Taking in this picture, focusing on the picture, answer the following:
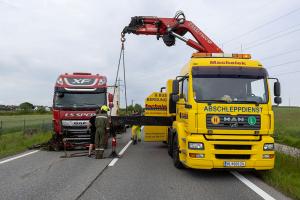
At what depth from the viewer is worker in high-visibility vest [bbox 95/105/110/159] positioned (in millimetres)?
13250

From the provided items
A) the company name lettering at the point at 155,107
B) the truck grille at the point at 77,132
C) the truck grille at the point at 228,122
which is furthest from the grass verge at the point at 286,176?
the truck grille at the point at 77,132

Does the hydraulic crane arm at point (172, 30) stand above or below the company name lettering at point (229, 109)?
above

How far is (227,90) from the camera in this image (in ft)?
31.8

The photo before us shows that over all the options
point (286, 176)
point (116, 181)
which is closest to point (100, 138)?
point (116, 181)

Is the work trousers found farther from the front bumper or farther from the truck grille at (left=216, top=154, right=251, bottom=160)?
the truck grille at (left=216, top=154, right=251, bottom=160)

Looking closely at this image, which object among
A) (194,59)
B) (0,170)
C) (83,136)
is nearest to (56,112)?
(83,136)

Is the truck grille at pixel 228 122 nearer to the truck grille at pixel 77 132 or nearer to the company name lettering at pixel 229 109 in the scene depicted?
the company name lettering at pixel 229 109

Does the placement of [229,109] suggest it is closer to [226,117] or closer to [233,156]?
[226,117]

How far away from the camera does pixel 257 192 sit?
7.57 m

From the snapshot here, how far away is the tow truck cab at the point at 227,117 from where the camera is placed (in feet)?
29.8

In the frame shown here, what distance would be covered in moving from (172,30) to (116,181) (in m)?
8.24

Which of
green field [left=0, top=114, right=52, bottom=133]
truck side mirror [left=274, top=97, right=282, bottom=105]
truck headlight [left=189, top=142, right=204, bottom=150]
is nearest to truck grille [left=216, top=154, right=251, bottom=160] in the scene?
truck headlight [left=189, top=142, right=204, bottom=150]

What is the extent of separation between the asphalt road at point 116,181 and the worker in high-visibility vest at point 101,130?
3.70ft

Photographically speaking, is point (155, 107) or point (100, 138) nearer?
point (100, 138)
